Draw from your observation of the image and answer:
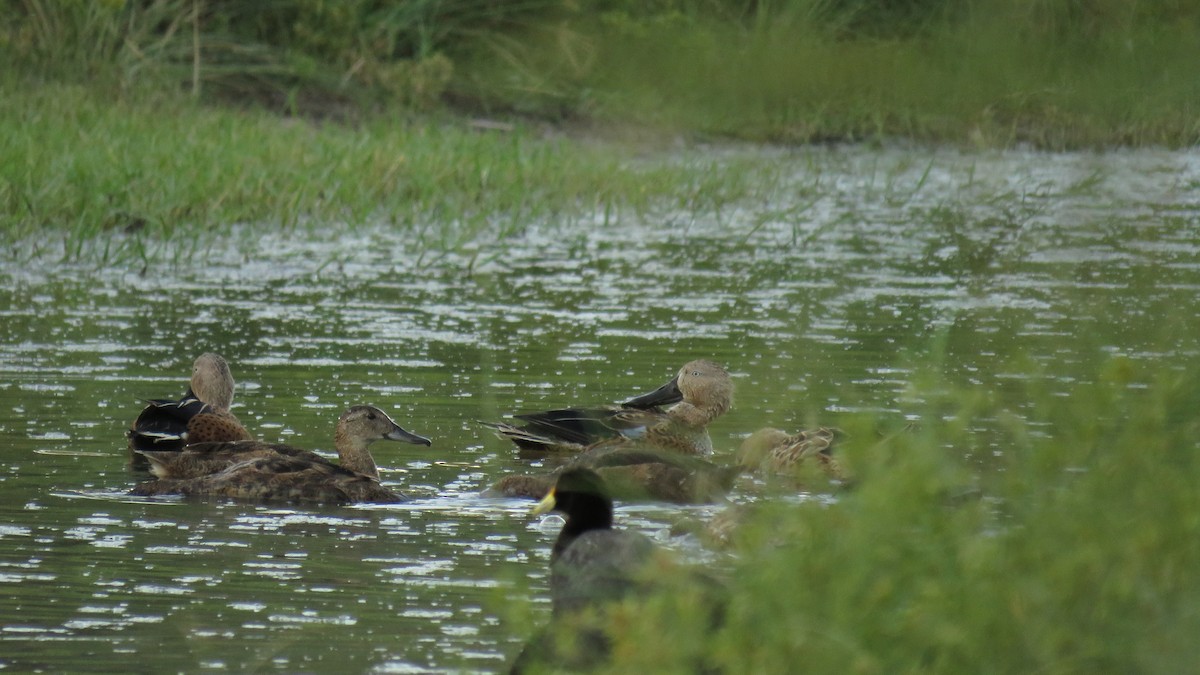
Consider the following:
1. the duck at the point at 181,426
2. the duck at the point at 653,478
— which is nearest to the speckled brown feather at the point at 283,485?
the duck at the point at 653,478

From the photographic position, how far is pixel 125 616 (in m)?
5.66

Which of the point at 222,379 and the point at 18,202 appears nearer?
the point at 222,379

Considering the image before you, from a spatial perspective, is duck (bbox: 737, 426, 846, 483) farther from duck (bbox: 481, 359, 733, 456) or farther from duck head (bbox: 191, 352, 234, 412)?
duck head (bbox: 191, 352, 234, 412)

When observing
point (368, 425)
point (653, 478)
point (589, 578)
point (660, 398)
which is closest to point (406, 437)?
point (368, 425)

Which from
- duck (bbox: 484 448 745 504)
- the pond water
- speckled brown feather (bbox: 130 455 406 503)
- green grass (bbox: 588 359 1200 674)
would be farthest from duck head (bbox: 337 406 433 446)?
green grass (bbox: 588 359 1200 674)

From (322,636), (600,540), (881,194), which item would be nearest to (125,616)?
(322,636)

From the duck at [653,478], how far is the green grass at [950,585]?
3.71 m

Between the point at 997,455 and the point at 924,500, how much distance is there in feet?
15.0

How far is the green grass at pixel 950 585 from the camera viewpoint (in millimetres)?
3516

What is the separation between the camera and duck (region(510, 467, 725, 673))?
12.6ft

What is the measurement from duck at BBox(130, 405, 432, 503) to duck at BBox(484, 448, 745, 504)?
44 centimetres

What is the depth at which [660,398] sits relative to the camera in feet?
30.8

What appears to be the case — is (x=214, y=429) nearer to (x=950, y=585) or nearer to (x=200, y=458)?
(x=200, y=458)

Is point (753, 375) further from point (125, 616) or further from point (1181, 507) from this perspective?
point (1181, 507)
